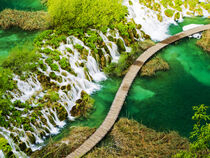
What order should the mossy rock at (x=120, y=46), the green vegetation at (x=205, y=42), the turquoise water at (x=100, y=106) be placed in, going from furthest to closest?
the green vegetation at (x=205, y=42) → the mossy rock at (x=120, y=46) → the turquoise water at (x=100, y=106)

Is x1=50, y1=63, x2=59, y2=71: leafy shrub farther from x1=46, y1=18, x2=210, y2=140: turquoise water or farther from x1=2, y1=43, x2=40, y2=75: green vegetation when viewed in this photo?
x1=46, y1=18, x2=210, y2=140: turquoise water

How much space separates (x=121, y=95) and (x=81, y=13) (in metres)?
5.33

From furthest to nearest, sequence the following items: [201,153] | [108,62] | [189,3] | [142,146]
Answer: [189,3] → [108,62] → [142,146] → [201,153]

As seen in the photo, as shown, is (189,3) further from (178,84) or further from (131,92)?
(131,92)

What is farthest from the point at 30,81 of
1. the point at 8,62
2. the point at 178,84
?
the point at 178,84

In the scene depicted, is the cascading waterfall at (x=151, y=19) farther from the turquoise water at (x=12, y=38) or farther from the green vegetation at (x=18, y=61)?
the green vegetation at (x=18, y=61)

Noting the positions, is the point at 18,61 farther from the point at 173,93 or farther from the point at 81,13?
the point at 173,93

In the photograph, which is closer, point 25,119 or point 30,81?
point 25,119

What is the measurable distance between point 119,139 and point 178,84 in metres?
5.07

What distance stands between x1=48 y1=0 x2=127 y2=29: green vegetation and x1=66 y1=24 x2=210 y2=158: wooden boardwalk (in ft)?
9.59

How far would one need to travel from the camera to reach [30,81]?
1330cm

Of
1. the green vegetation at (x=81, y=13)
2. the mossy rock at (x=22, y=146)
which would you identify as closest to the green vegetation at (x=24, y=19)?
the green vegetation at (x=81, y=13)

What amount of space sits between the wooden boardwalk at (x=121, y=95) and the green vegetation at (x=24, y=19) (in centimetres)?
553

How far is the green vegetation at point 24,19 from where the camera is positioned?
1750 centimetres
